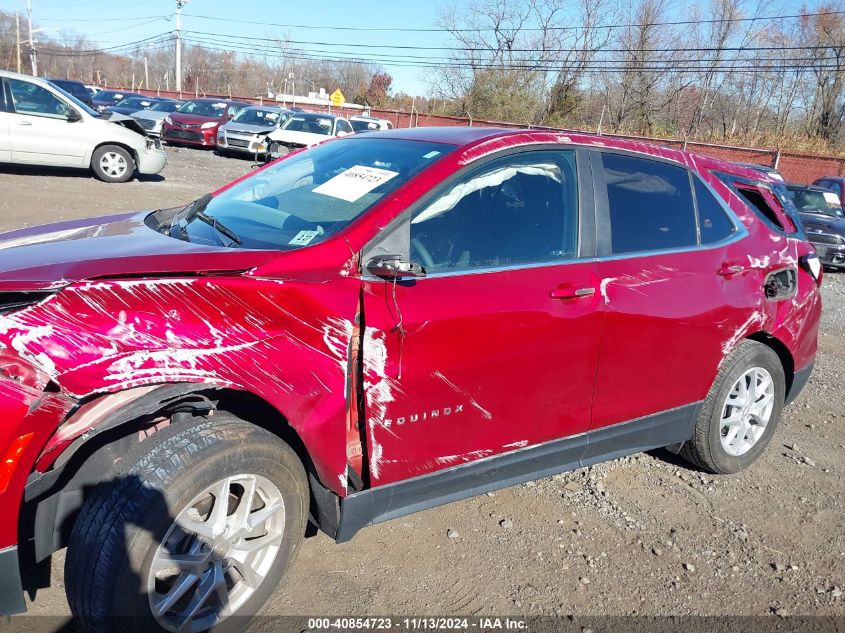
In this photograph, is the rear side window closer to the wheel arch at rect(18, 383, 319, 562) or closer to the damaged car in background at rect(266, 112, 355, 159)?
the wheel arch at rect(18, 383, 319, 562)

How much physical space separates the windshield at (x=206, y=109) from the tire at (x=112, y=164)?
34.2ft

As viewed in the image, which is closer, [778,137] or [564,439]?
[564,439]

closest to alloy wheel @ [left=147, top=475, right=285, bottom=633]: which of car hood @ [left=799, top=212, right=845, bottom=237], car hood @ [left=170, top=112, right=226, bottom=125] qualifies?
car hood @ [left=799, top=212, right=845, bottom=237]

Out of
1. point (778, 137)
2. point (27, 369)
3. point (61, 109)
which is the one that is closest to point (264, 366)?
point (27, 369)

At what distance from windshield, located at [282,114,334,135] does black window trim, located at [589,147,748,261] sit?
18.0 metres

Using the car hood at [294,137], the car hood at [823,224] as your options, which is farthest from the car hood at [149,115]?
the car hood at [823,224]

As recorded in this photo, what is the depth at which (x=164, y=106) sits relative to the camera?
1028 inches

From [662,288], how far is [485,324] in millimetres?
1120

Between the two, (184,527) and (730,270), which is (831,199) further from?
(184,527)

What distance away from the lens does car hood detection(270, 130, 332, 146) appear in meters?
19.7

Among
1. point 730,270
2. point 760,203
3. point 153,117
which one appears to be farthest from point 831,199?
point 153,117

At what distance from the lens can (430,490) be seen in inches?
112

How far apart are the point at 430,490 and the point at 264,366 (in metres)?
0.94

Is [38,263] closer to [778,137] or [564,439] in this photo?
[564,439]
